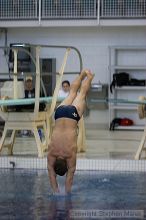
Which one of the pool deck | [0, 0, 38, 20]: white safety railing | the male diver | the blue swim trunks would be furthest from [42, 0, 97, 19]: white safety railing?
the blue swim trunks

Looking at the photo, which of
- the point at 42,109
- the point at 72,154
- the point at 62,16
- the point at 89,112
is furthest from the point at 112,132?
the point at 72,154

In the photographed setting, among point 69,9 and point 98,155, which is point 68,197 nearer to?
point 98,155

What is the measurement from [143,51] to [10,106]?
23.0ft

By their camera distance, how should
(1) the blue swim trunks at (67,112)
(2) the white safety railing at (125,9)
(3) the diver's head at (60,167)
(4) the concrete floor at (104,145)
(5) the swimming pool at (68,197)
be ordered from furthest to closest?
(2) the white safety railing at (125,9)
(4) the concrete floor at (104,145)
(1) the blue swim trunks at (67,112)
(3) the diver's head at (60,167)
(5) the swimming pool at (68,197)

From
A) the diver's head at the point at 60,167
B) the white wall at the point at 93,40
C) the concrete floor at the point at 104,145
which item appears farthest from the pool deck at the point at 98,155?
the white wall at the point at 93,40

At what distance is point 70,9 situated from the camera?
14867 millimetres

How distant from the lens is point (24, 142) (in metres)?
11.6

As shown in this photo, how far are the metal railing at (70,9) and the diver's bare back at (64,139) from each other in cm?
835

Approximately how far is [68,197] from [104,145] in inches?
187

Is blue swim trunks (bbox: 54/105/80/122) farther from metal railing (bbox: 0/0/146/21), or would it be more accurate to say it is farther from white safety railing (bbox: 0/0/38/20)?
white safety railing (bbox: 0/0/38/20)

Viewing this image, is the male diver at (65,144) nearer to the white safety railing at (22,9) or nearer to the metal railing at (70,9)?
the metal railing at (70,9)

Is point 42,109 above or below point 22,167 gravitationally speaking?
above

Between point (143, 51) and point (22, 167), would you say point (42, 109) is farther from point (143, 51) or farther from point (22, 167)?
point (143, 51)

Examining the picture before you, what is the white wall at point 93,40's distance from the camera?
15516 mm
